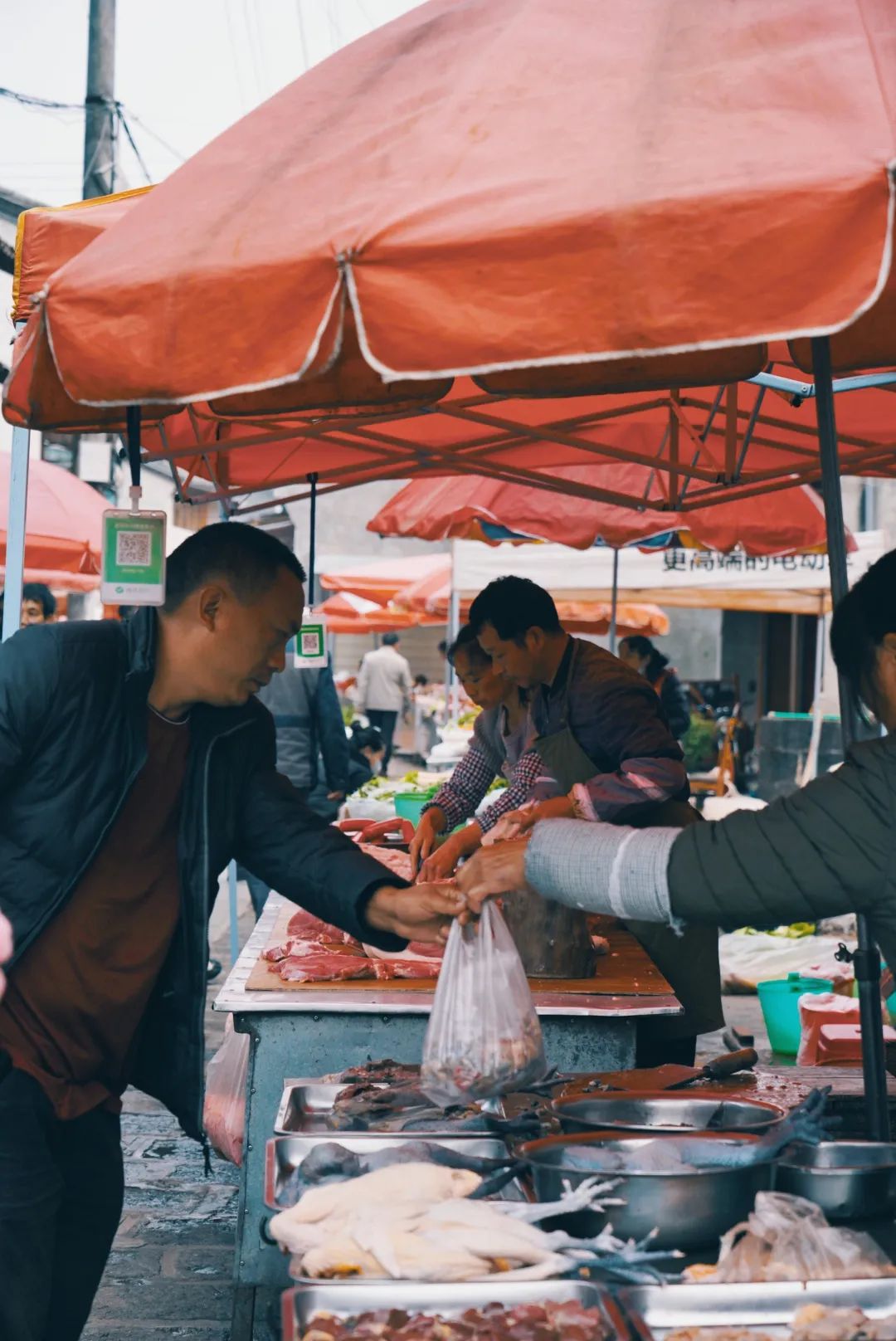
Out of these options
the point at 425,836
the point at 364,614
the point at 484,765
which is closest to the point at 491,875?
the point at 425,836

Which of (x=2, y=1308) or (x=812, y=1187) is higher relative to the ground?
(x=812, y=1187)

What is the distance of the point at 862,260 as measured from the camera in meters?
1.96

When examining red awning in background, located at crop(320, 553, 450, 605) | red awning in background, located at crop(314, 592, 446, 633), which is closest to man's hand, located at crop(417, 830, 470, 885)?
red awning in background, located at crop(320, 553, 450, 605)

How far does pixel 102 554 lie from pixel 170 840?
715 mm

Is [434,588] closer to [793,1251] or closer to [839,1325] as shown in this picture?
[793,1251]

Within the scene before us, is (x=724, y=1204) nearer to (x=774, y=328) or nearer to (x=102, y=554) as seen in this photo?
(x=774, y=328)

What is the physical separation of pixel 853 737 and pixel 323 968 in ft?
5.55

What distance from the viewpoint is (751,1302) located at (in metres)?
2.02

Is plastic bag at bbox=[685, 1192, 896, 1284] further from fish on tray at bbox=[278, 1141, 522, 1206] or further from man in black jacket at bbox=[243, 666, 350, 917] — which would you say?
man in black jacket at bbox=[243, 666, 350, 917]

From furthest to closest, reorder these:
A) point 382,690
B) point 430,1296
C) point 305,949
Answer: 1. point 382,690
2. point 305,949
3. point 430,1296

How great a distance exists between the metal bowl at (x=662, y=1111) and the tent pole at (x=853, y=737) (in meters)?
0.44

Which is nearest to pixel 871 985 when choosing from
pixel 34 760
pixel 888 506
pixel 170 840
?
pixel 170 840

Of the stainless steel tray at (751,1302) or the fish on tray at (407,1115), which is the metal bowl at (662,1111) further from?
the stainless steel tray at (751,1302)

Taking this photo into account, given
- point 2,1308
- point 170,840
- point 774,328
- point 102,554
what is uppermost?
point 774,328
